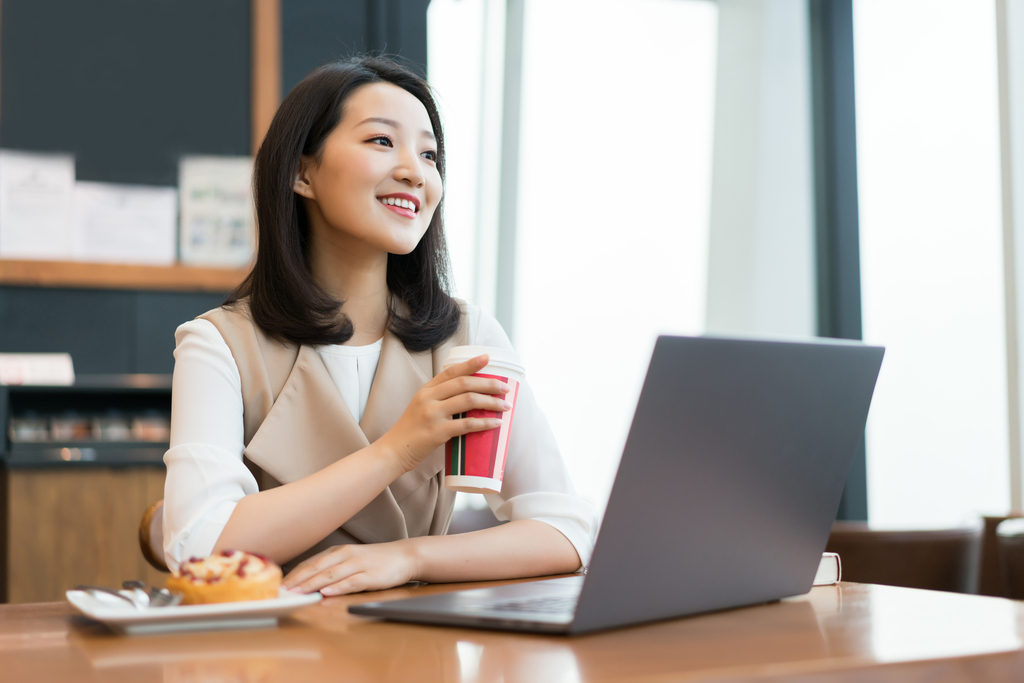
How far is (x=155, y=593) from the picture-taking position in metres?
0.81

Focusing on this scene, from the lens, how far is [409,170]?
139 cm

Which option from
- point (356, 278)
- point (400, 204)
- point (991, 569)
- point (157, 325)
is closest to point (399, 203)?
point (400, 204)

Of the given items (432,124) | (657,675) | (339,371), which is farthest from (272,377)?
(657,675)

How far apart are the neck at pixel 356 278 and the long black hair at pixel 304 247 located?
3 centimetres

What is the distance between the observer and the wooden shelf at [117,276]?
330cm

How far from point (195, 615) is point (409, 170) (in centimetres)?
82

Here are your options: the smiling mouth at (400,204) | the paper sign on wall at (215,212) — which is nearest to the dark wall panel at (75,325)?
the paper sign on wall at (215,212)

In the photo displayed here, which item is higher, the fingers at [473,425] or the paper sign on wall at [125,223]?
the paper sign on wall at [125,223]

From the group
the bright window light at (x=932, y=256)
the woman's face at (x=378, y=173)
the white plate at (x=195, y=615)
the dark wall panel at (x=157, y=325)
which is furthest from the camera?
the dark wall panel at (x=157, y=325)

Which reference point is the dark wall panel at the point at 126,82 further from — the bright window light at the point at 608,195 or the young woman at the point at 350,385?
the young woman at the point at 350,385

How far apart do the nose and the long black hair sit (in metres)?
0.13

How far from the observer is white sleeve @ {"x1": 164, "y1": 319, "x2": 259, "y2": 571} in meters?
1.11

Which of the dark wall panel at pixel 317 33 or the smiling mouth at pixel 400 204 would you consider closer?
the smiling mouth at pixel 400 204

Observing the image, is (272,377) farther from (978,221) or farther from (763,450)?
(978,221)
